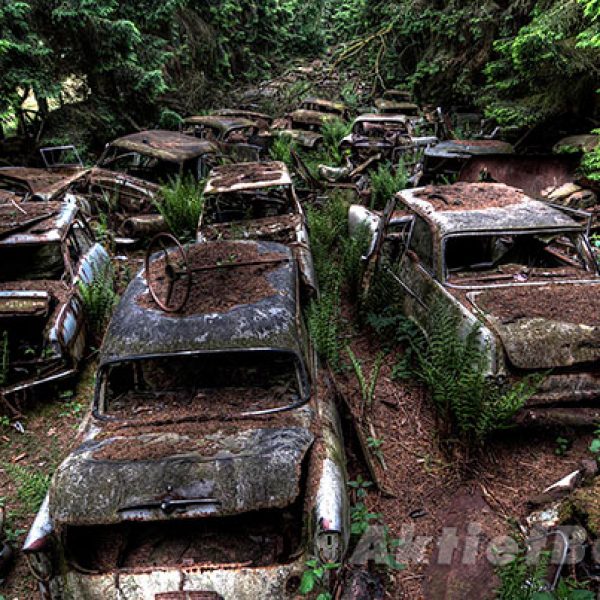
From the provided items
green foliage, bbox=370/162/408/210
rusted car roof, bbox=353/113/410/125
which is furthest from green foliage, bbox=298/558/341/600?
rusted car roof, bbox=353/113/410/125

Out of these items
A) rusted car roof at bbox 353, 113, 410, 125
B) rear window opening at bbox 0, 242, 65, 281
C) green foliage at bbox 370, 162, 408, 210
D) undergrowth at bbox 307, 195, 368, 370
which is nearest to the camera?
undergrowth at bbox 307, 195, 368, 370

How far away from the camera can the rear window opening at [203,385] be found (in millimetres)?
3281

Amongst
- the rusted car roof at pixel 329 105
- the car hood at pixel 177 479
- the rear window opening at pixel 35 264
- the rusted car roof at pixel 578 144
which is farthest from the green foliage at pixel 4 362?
the rusted car roof at pixel 329 105

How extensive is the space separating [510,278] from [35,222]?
208 inches

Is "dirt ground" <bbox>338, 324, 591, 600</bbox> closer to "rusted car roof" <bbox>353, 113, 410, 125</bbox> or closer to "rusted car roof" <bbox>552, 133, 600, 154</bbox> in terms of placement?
"rusted car roof" <bbox>552, 133, 600, 154</bbox>

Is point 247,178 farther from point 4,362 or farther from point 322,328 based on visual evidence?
point 4,362

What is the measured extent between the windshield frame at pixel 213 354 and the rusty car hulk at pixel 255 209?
203 cm

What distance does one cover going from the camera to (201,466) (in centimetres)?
261

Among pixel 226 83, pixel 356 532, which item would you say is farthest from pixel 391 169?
pixel 226 83

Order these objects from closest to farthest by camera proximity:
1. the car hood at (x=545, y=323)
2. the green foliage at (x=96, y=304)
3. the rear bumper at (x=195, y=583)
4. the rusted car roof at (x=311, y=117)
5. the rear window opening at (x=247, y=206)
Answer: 1. the rear bumper at (x=195, y=583)
2. the car hood at (x=545, y=323)
3. the green foliage at (x=96, y=304)
4. the rear window opening at (x=247, y=206)
5. the rusted car roof at (x=311, y=117)

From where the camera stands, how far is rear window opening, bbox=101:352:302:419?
328 centimetres

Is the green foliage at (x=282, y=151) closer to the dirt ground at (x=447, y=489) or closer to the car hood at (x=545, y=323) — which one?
the car hood at (x=545, y=323)

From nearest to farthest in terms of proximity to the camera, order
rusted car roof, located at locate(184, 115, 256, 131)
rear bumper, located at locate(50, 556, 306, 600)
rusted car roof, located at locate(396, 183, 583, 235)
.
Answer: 1. rear bumper, located at locate(50, 556, 306, 600)
2. rusted car roof, located at locate(396, 183, 583, 235)
3. rusted car roof, located at locate(184, 115, 256, 131)

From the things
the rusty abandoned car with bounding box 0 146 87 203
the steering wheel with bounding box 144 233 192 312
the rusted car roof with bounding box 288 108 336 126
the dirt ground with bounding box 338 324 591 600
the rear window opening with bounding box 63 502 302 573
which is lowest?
the dirt ground with bounding box 338 324 591 600
